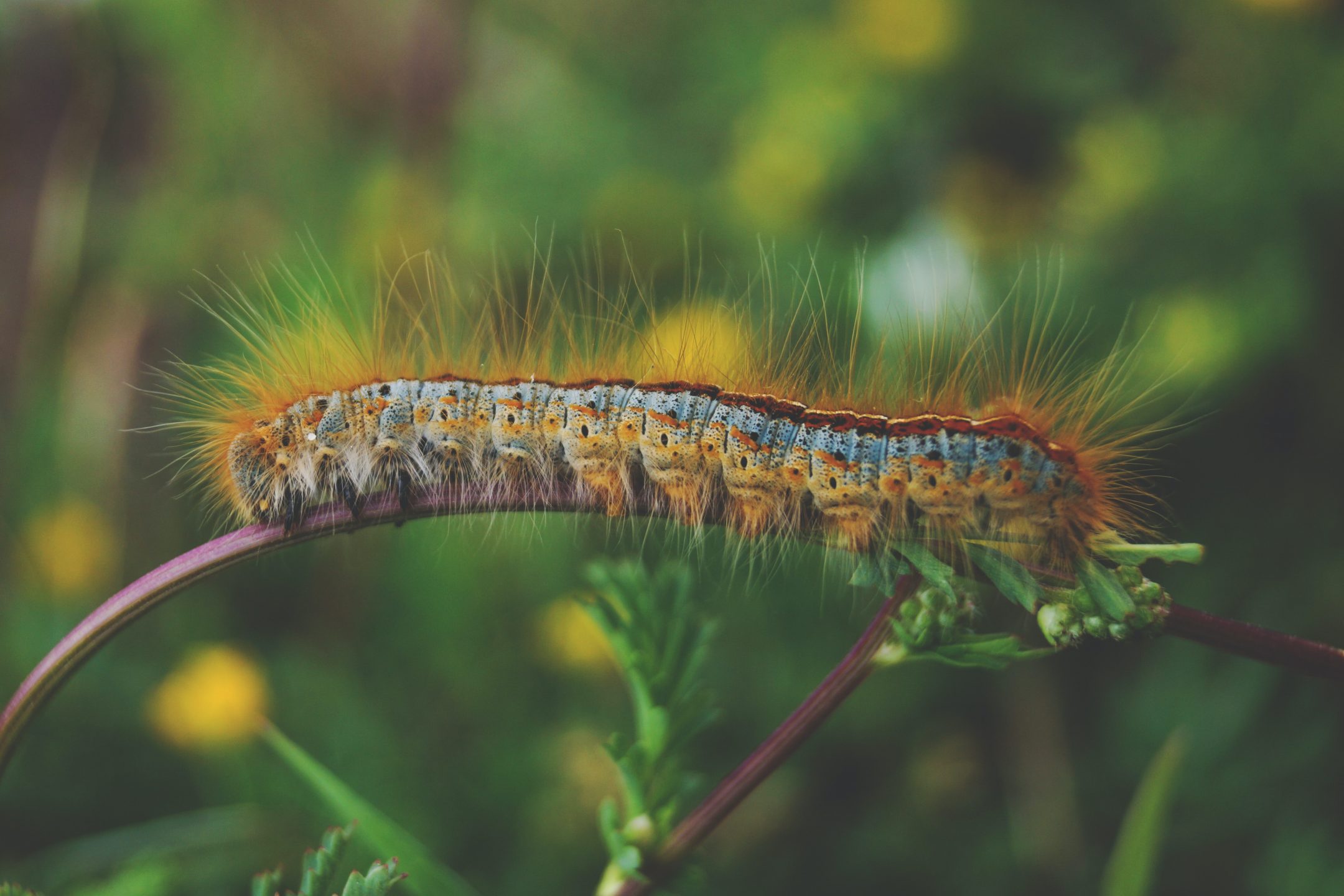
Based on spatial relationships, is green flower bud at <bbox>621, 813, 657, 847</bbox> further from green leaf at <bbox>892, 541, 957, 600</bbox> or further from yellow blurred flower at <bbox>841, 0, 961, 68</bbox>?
yellow blurred flower at <bbox>841, 0, 961, 68</bbox>

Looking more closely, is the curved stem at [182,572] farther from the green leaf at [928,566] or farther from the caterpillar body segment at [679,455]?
the green leaf at [928,566]

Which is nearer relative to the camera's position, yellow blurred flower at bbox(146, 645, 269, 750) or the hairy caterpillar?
the hairy caterpillar

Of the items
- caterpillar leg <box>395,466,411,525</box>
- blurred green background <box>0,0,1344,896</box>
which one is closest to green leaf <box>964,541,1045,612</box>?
blurred green background <box>0,0,1344,896</box>

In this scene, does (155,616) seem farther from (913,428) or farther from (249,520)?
(913,428)

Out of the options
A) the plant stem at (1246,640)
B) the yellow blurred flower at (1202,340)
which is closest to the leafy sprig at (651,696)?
the plant stem at (1246,640)

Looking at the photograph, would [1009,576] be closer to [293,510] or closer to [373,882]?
[373,882]

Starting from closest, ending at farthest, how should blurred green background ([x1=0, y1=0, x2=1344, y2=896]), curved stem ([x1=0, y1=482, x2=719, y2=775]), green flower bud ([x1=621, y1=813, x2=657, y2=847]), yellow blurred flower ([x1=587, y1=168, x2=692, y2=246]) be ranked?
curved stem ([x1=0, y1=482, x2=719, y2=775]) → green flower bud ([x1=621, y1=813, x2=657, y2=847]) → blurred green background ([x1=0, y1=0, x2=1344, y2=896]) → yellow blurred flower ([x1=587, y1=168, x2=692, y2=246])

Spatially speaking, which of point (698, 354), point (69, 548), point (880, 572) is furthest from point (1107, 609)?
point (69, 548)
